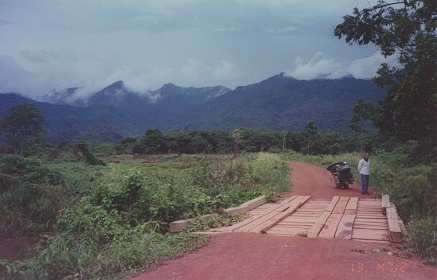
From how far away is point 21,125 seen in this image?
41.5 m

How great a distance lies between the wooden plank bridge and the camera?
5281 millimetres

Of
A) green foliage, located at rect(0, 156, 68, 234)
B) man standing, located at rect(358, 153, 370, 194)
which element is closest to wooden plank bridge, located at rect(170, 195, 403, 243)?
man standing, located at rect(358, 153, 370, 194)

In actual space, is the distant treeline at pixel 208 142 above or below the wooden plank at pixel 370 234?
above

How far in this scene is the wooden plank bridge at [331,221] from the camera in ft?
17.3

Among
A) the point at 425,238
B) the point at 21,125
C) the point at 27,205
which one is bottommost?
the point at 27,205

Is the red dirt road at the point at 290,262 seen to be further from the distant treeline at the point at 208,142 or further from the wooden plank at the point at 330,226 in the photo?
the distant treeline at the point at 208,142

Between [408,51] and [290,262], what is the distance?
1036 cm

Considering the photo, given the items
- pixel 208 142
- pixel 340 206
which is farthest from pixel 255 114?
pixel 340 206

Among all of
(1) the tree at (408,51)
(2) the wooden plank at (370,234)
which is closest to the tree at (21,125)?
(1) the tree at (408,51)

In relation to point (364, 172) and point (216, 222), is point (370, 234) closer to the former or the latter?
point (216, 222)

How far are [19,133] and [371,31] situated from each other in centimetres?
4158

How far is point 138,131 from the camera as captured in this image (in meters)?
160

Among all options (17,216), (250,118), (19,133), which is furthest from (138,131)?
(17,216)

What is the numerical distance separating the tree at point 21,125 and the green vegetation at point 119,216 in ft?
102
